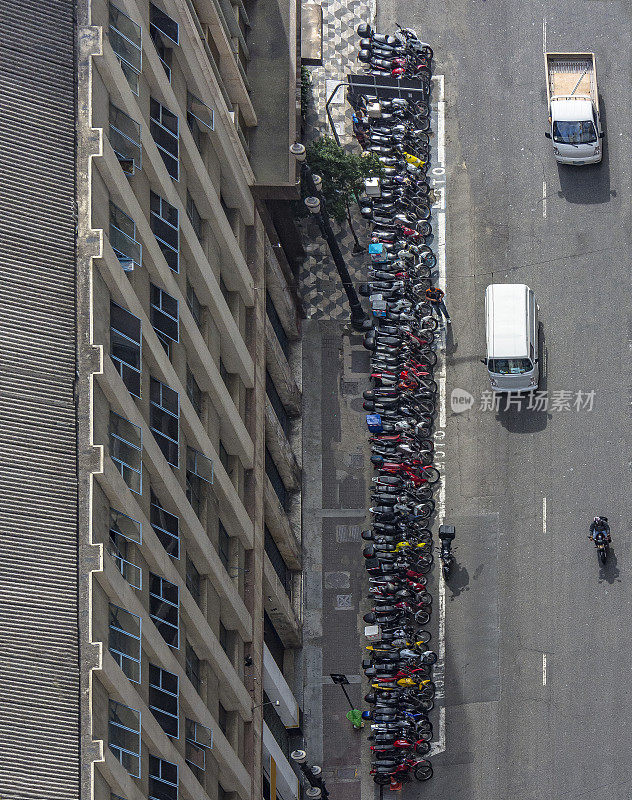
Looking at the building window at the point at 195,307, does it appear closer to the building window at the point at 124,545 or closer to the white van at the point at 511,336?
the building window at the point at 124,545

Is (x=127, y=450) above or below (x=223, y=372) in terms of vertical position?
below

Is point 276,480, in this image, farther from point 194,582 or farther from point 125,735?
point 125,735

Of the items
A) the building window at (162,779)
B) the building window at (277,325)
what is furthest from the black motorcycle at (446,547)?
the building window at (162,779)

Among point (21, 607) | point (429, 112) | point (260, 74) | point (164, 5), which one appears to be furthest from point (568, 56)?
point (21, 607)

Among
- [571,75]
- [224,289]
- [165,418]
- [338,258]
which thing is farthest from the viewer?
[571,75]

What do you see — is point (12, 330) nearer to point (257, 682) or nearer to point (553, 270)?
point (257, 682)

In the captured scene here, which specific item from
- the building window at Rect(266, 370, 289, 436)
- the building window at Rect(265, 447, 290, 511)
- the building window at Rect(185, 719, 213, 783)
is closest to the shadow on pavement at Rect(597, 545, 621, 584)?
the building window at Rect(265, 447, 290, 511)

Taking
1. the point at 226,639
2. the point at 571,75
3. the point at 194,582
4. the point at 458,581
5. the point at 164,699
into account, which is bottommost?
the point at 164,699

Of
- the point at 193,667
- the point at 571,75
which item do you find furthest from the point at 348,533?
the point at 571,75
